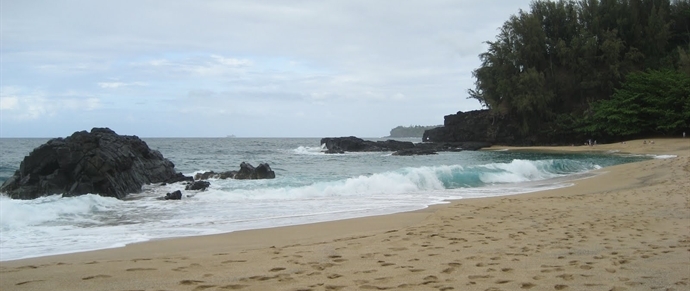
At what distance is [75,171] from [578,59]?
50.4 meters

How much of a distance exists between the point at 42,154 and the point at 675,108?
4898cm

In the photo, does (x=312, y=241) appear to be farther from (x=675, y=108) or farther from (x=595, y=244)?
(x=675, y=108)

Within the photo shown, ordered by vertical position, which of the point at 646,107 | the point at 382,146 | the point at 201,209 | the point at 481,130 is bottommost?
the point at 201,209

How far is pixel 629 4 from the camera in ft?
175

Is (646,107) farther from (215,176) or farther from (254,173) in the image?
(215,176)

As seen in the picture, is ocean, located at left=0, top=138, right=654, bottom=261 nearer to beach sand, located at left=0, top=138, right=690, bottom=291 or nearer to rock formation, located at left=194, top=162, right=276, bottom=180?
beach sand, located at left=0, top=138, right=690, bottom=291

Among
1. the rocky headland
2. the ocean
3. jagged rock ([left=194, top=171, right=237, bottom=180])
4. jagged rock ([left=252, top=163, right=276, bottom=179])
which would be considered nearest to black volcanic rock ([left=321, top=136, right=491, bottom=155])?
jagged rock ([left=194, top=171, right=237, bottom=180])

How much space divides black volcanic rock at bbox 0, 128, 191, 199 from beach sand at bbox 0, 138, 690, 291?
30.0ft

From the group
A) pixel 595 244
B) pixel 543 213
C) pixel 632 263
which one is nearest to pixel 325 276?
pixel 632 263

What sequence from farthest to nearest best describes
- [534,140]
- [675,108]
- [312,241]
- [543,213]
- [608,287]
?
[534,140]
[675,108]
[543,213]
[312,241]
[608,287]

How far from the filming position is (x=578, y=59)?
51.9 meters

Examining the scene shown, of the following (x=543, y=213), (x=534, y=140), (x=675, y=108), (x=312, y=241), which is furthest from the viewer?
(x=534, y=140)

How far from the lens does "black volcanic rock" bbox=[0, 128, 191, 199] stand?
15141 millimetres

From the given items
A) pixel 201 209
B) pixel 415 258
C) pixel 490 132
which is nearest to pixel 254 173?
pixel 201 209
